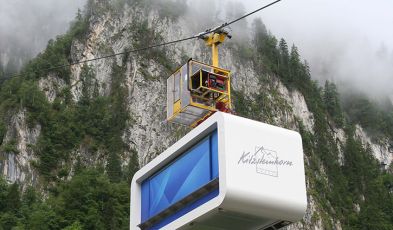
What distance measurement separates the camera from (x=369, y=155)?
182m

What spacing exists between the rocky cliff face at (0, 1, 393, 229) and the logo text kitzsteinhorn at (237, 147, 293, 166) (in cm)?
11316

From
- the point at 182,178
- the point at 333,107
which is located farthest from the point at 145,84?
the point at 182,178

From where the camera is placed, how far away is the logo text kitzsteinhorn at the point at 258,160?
63.4 feet

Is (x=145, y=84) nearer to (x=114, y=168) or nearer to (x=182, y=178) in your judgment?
(x=114, y=168)

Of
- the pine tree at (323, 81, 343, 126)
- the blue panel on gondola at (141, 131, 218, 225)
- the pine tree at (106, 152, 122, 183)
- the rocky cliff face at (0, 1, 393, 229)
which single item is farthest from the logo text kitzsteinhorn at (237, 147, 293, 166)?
the pine tree at (323, 81, 343, 126)

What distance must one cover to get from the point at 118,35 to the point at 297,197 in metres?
145

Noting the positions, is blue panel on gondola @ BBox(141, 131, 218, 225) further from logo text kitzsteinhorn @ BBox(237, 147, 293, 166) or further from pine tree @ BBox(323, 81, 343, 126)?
pine tree @ BBox(323, 81, 343, 126)

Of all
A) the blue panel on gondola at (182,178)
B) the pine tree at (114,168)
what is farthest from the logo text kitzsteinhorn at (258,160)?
→ the pine tree at (114,168)

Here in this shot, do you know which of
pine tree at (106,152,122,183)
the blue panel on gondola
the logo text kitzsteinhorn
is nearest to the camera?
the logo text kitzsteinhorn

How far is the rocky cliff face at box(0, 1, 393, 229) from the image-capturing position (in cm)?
13962

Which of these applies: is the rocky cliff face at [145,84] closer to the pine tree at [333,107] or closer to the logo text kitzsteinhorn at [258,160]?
the pine tree at [333,107]

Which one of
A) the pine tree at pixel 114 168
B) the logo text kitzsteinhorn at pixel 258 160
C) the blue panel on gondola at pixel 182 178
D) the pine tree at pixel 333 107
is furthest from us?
the pine tree at pixel 333 107

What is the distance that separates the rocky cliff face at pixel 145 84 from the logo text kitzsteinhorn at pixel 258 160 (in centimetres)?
11316

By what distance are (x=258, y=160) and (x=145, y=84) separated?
13186 cm
